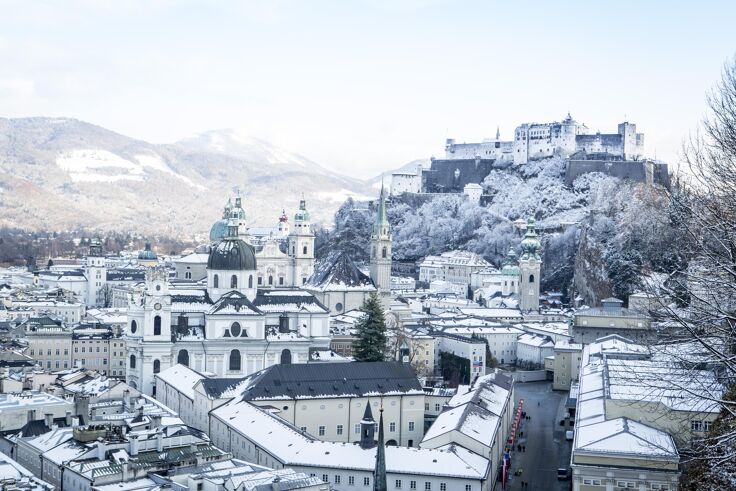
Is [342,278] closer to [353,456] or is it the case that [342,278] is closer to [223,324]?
[223,324]

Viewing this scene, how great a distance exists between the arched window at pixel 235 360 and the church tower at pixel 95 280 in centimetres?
5451

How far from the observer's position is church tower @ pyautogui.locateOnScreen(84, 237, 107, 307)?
108 meters

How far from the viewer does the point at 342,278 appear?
239 feet

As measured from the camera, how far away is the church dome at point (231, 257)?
58281 millimetres

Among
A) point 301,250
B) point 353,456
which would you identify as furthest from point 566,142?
point 353,456

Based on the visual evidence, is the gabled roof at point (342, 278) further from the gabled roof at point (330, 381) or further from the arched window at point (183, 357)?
the gabled roof at point (330, 381)

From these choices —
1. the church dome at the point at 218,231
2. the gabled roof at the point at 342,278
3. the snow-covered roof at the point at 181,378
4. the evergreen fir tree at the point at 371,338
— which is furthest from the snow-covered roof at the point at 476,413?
the church dome at the point at 218,231

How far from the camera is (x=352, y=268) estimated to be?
73.4 meters

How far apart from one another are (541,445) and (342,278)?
98.8 feet

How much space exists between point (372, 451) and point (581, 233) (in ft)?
215

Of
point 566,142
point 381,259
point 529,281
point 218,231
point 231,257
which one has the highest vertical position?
point 566,142

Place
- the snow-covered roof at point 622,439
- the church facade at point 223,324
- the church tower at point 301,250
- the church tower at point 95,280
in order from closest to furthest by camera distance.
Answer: the snow-covered roof at point 622,439 → the church facade at point 223,324 → the church tower at point 301,250 → the church tower at point 95,280

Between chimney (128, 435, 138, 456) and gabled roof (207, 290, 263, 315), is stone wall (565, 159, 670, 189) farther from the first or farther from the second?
chimney (128, 435, 138, 456)

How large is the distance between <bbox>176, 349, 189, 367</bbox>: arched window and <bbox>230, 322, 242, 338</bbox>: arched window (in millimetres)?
2767
